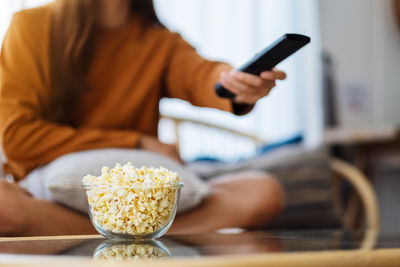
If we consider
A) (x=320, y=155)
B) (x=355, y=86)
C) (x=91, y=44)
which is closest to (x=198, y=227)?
(x=91, y=44)

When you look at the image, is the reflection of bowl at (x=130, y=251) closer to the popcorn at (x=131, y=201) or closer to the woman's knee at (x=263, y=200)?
the popcorn at (x=131, y=201)

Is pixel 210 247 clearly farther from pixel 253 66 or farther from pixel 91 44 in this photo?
pixel 91 44

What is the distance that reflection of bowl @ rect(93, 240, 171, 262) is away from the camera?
0.43 metres

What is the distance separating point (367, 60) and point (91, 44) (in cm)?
208

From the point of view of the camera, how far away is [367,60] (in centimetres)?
282

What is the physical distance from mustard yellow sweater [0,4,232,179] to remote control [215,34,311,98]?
0.29 metres

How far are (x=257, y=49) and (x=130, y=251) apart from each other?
2.00 meters

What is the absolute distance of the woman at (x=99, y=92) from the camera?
0.96 meters

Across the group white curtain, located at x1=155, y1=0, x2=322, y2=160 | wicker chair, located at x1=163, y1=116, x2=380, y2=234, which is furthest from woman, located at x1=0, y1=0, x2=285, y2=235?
white curtain, located at x1=155, y1=0, x2=322, y2=160

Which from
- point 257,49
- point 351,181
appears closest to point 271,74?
point 351,181

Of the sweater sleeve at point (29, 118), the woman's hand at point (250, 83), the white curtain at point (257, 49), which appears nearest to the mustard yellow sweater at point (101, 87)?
the sweater sleeve at point (29, 118)

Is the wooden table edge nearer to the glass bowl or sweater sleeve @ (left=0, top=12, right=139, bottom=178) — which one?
the glass bowl

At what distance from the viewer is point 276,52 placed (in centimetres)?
63

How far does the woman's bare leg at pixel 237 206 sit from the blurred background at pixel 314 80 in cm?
75
